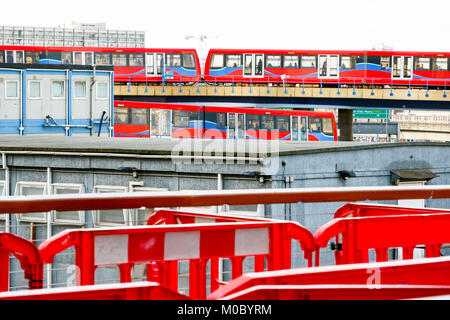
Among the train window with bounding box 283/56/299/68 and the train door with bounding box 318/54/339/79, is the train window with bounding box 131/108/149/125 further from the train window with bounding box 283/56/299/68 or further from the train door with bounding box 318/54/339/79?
the train door with bounding box 318/54/339/79

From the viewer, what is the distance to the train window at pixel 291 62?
45938mm

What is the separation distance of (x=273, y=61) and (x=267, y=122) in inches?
252

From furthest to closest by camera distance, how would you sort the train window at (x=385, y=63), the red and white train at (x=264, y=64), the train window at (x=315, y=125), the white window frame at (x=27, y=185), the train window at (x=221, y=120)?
1. the train window at (x=385, y=63)
2. the red and white train at (x=264, y=64)
3. the train window at (x=221, y=120)
4. the train window at (x=315, y=125)
5. the white window frame at (x=27, y=185)

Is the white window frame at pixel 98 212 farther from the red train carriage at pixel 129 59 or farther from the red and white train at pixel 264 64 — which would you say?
the red and white train at pixel 264 64

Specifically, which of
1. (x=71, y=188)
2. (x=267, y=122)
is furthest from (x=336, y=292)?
(x=267, y=122)

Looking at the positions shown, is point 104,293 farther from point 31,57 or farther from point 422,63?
point 422,63

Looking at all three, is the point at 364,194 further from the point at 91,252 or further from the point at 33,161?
the point at 33,161

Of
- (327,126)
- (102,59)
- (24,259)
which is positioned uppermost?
(102,59)

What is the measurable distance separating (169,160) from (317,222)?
299 centimetres

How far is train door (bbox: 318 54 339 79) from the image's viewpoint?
45.6 metres

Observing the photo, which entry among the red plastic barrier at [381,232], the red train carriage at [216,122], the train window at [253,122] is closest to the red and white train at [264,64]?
the red train carriage at [216,122]

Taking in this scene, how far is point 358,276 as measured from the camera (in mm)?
2912

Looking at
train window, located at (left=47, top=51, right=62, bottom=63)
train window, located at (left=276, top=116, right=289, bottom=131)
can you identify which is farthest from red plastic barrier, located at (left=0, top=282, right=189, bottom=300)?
train window, located at (left=47, top=51, right=62, bottom=63)
